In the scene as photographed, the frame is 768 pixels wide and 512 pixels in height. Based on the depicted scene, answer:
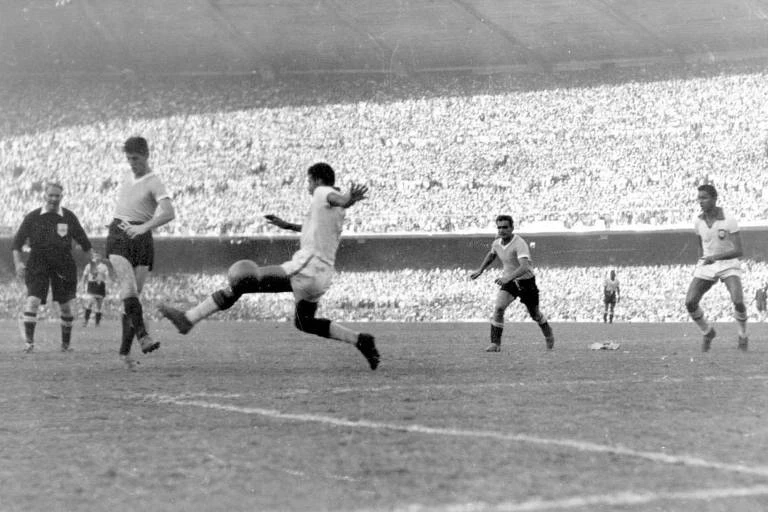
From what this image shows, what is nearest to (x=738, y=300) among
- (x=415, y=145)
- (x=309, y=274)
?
(x=309, y=274)

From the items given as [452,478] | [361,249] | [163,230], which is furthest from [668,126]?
[452,478]

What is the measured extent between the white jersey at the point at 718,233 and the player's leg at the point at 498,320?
2.45 m

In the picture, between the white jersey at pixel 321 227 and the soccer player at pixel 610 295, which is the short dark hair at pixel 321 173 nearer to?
the white jersey at pixel 321 227

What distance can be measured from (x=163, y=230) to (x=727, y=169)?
51.4ft

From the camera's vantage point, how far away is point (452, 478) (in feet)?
14.3

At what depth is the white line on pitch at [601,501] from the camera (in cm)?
380

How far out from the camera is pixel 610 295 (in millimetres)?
30281

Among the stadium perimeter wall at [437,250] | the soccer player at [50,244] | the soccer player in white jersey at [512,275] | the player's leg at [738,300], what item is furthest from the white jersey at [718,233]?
the stadium perimeter wall at [437,250]

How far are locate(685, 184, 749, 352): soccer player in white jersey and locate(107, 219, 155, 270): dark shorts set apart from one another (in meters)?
5.73

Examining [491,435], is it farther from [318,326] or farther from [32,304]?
[32,304]

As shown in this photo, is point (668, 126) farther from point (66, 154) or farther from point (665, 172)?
point (66, 154)

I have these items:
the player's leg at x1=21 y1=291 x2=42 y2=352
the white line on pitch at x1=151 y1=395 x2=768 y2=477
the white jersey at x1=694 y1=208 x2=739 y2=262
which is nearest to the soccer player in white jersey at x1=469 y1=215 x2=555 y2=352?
the white jersey at x1=694 y1=208 x2=739 y2=262

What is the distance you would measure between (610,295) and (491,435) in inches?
993

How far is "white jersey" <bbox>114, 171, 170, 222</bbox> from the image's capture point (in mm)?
9703
